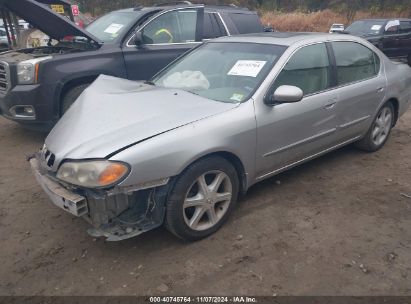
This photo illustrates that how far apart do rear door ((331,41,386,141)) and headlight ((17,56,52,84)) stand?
3.59m

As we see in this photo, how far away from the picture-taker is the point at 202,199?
2.99 meters

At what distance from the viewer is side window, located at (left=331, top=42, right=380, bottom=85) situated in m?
4.07

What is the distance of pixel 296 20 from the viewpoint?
29000mm

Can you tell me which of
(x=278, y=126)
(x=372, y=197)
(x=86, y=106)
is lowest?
(x=372, y=197)

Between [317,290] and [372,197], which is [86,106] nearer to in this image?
[317,290]

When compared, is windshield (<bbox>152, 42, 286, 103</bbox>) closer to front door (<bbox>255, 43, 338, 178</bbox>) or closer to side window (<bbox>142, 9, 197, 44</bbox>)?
front door (<bbox>255, 43, 338, 178</bbox>)

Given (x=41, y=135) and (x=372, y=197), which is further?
(x=41, y=135)

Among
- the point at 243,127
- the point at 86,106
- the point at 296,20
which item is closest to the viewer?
the point at 243,127

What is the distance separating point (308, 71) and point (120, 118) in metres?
1.89

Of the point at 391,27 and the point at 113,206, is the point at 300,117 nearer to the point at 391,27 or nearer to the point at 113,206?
the point at 113,206

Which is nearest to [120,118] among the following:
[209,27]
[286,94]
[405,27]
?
[286,94]

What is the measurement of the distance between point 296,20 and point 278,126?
92.1ft

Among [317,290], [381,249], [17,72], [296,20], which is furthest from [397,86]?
[296,20]

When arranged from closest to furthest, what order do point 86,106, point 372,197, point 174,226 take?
point 174,226 → point 86,106 → point 372,197
